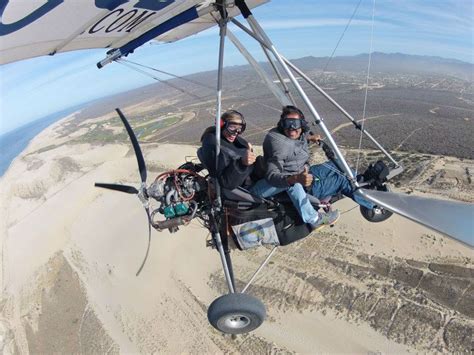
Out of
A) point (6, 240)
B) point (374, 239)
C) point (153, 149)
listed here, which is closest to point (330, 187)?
point (374, 239)

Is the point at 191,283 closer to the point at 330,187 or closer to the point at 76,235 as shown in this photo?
the point at 330,187

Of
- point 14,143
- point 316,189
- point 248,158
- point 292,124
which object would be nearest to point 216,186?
point 248,158

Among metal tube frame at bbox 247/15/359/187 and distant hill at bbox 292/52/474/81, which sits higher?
metal tube frame at bbox 247/15/359/187

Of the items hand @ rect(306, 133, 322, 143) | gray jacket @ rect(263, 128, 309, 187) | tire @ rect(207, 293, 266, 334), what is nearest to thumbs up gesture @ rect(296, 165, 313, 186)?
gray jacket @ rect(263, 128, 309, 187)

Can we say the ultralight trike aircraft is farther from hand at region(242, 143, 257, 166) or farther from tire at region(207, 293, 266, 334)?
hand at region(242, 143, 257, 166)

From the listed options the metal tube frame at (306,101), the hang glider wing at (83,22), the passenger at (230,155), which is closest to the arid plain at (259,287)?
the metal tube frame at (306,101)

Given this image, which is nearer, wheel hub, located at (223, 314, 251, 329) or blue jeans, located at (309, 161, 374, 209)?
wheel hub, located at (223, 314, 251, 329)

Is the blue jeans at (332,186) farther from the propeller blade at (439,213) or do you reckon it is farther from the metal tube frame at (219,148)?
the metal tube frame at (219,148)
